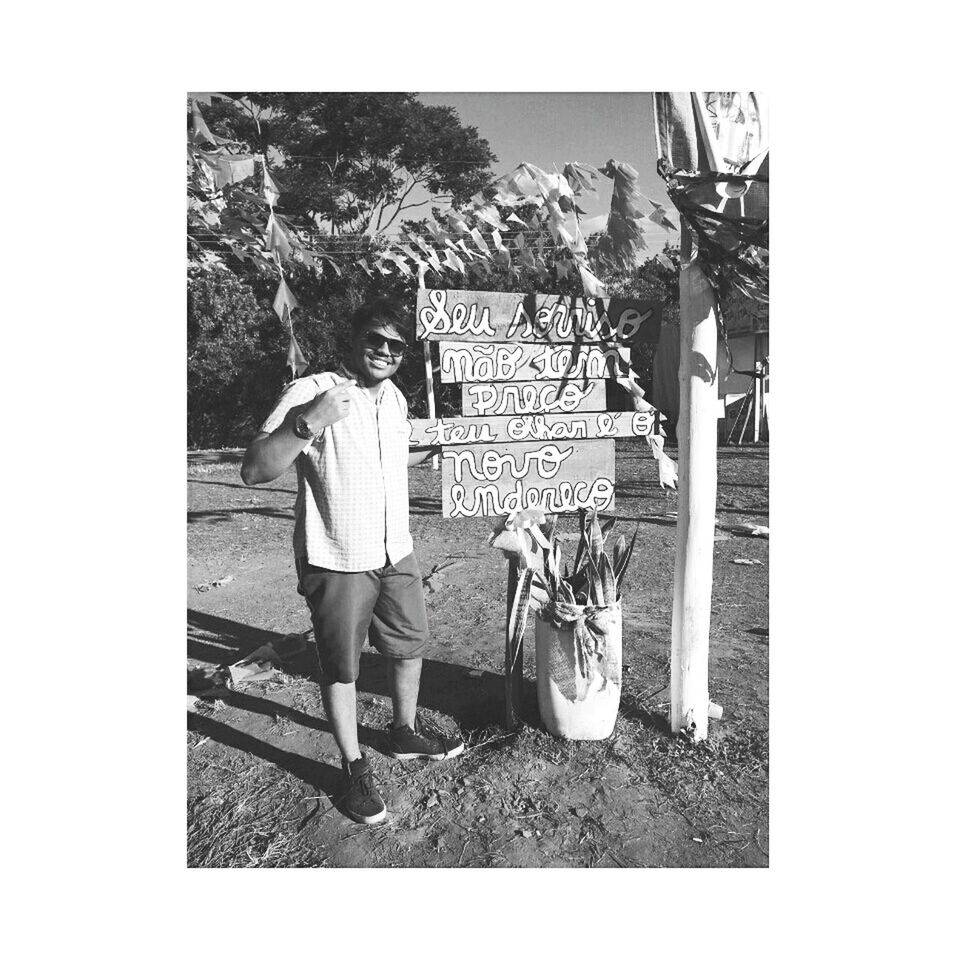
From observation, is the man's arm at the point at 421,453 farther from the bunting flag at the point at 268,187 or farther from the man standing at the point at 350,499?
the bunting flag at the point at 268,187

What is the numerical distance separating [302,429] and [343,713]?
0.96m

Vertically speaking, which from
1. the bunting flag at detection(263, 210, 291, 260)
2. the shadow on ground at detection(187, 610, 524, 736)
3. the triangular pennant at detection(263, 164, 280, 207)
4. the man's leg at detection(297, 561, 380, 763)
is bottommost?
the shadow on ground at detection(187, 610, 524, 736)

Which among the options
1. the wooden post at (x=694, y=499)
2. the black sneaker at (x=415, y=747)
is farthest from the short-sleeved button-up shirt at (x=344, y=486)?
the wooden post at (x=694, y=499)

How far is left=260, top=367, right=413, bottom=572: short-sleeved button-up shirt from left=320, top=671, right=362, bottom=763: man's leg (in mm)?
410

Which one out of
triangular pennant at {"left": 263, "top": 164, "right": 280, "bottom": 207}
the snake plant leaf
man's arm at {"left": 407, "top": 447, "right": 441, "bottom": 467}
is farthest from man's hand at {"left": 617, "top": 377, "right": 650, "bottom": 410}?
triangular pennant at {"left": 263, "top": 164, "right": 280, "bottom": 207}

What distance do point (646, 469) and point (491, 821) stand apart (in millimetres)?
7086

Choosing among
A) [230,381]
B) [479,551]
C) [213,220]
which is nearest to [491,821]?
[213,220]

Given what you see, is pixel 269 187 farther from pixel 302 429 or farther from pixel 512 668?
pixel 512 668

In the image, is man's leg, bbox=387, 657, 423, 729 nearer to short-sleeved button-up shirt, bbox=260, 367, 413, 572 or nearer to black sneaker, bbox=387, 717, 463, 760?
black sneaker, bbox=387, 717, 463, 760

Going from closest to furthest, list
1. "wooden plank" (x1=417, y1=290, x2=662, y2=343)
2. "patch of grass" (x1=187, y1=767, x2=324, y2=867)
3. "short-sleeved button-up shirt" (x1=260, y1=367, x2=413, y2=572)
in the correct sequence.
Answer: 1. "short-sleeved button-up shirt" (x1=260, y1=367, x2=413, y2=572)
2. "patch of grass" (x1=187, y1=767, x2=324, y2=867)
3. "wooden plank" (x1=417, y1=290, x2=662, y2=343)

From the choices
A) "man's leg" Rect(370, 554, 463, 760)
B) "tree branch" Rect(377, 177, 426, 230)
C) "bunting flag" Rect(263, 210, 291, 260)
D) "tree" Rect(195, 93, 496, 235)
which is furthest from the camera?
"tree branch" Rect(377, 177, 426, 230)

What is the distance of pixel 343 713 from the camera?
228 centimetres

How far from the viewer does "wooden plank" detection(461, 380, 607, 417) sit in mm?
2553

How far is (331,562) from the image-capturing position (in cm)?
217
